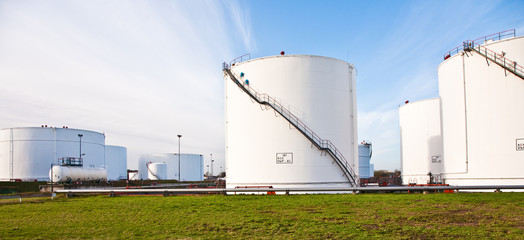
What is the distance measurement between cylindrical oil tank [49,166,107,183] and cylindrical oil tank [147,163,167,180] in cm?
3222

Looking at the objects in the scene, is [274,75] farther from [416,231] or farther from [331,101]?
[416,231]

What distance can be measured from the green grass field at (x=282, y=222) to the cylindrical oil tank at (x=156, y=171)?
6858 cm

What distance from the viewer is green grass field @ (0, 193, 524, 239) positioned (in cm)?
970

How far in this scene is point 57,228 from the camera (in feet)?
37.1

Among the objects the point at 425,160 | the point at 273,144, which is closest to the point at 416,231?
the point at 273,144

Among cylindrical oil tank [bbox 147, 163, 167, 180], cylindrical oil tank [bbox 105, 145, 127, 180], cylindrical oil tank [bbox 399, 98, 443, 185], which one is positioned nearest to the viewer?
cylindrical oil tank [bbox 399, 98, 443, 185]

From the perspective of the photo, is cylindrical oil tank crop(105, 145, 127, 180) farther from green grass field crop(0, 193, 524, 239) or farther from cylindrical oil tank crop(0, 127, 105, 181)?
green grass field crop(0, 193, 524, 239)

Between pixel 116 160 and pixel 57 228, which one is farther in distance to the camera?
pixel 116 160

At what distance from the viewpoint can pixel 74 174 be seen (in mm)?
45094

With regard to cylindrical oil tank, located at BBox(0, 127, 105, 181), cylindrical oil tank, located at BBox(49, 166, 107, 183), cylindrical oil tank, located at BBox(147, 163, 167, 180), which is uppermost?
cylindrical oil tank, located at BBox(0, 127, 105, 181)

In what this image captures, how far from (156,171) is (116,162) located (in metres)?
8.59

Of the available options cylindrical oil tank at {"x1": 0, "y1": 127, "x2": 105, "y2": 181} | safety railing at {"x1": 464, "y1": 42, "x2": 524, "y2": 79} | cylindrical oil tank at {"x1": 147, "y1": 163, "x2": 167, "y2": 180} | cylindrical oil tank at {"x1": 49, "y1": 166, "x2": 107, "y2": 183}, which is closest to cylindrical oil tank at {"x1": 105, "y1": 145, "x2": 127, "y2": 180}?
cylindrical oil tank at {"x1": 147, "y1": 163, "x2": 167, "y2": 180}

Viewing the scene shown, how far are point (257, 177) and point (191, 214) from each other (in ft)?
45.2

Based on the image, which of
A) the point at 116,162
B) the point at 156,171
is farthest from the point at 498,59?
the point at 116,162
